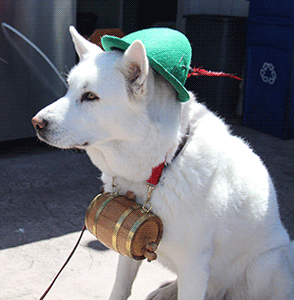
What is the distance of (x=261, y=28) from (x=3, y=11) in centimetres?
321

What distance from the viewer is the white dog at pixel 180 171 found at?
69.0 inches

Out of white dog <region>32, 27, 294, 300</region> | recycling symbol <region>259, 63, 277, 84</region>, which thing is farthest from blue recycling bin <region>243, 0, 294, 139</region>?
white dog <region>32, 27, 294, 300</region>

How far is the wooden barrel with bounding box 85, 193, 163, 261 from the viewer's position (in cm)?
181

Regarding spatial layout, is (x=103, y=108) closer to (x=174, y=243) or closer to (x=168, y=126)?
(x=168, y=126)

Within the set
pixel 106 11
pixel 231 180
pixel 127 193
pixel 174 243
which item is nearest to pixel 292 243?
pixel 231 180

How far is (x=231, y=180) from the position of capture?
2.03m

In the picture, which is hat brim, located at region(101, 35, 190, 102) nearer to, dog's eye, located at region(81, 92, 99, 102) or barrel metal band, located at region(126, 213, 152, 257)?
dog's eye, located at region(81, 92, 99, 102)

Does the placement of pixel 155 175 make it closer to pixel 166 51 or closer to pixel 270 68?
pixel 166 51

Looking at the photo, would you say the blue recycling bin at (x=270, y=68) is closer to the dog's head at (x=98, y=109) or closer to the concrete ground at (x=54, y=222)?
the concrete ground at (x=54, y=222)

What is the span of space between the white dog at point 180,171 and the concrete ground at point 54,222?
40 cm

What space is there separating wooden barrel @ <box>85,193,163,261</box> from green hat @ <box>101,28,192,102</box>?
546 mm

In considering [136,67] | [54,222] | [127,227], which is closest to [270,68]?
[54,222]

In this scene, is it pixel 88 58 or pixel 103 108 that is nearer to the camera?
pixel 103 108

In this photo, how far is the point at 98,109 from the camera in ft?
5.71
